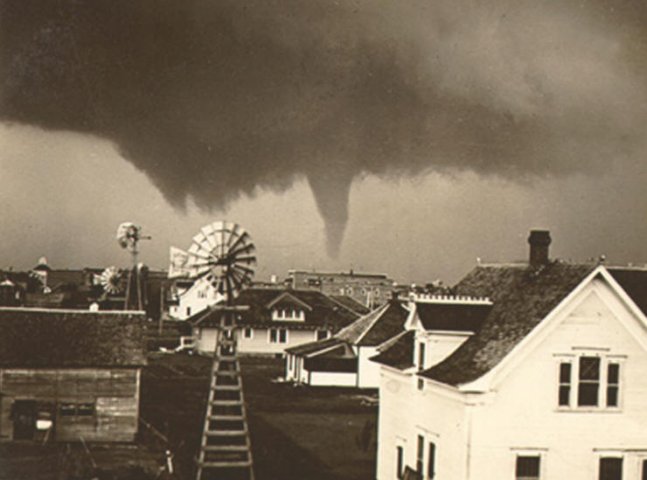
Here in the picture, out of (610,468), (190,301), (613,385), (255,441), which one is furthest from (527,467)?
(190,301)

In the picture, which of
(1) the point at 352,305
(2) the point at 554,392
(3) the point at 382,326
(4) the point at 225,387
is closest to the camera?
(2) the point at 554,392

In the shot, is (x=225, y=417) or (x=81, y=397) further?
(x=81, y=397)

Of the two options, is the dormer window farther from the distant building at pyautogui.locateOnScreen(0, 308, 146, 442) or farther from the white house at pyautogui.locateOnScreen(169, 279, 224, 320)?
the distant building at pyautogui.locateOnScreen(0, 308, 146, 442)

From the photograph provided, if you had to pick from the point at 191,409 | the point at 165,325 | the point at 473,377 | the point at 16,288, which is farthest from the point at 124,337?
the point at 165,325

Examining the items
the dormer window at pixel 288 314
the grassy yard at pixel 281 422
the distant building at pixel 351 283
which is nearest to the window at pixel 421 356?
the grassy yard at pixel 281 422

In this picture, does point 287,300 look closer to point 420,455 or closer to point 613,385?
point 420,455

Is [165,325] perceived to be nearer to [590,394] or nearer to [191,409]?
[191,409]
